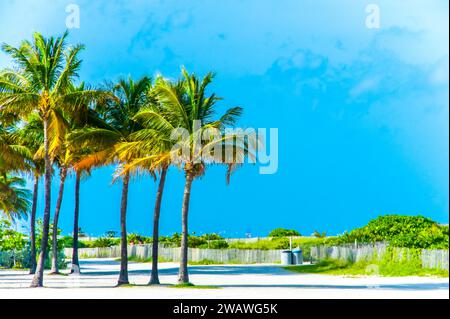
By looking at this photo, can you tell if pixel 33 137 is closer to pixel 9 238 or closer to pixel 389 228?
pixel 9 238

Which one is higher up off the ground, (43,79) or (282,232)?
(43,79)

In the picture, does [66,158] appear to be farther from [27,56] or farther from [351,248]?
[351,248]

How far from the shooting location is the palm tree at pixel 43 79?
27.8 meters

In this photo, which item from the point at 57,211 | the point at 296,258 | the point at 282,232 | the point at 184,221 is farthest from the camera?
the point at 282,232

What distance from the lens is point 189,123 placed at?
28.0 metres

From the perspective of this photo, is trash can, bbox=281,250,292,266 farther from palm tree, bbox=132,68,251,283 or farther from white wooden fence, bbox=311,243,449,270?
palm tree, bbox=132,68,251,283

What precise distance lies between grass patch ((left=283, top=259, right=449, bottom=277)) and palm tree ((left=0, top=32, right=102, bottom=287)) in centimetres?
1801

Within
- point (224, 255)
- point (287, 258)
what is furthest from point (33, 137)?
point (224, 255)

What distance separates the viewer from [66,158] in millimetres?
36844

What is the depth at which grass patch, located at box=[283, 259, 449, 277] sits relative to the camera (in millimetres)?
35000

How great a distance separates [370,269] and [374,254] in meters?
2.17

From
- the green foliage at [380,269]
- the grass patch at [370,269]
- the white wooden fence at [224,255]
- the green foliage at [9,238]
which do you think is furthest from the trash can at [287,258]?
the green foliage at [9,238]

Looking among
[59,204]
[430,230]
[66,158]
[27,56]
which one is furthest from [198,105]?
[430,230]
